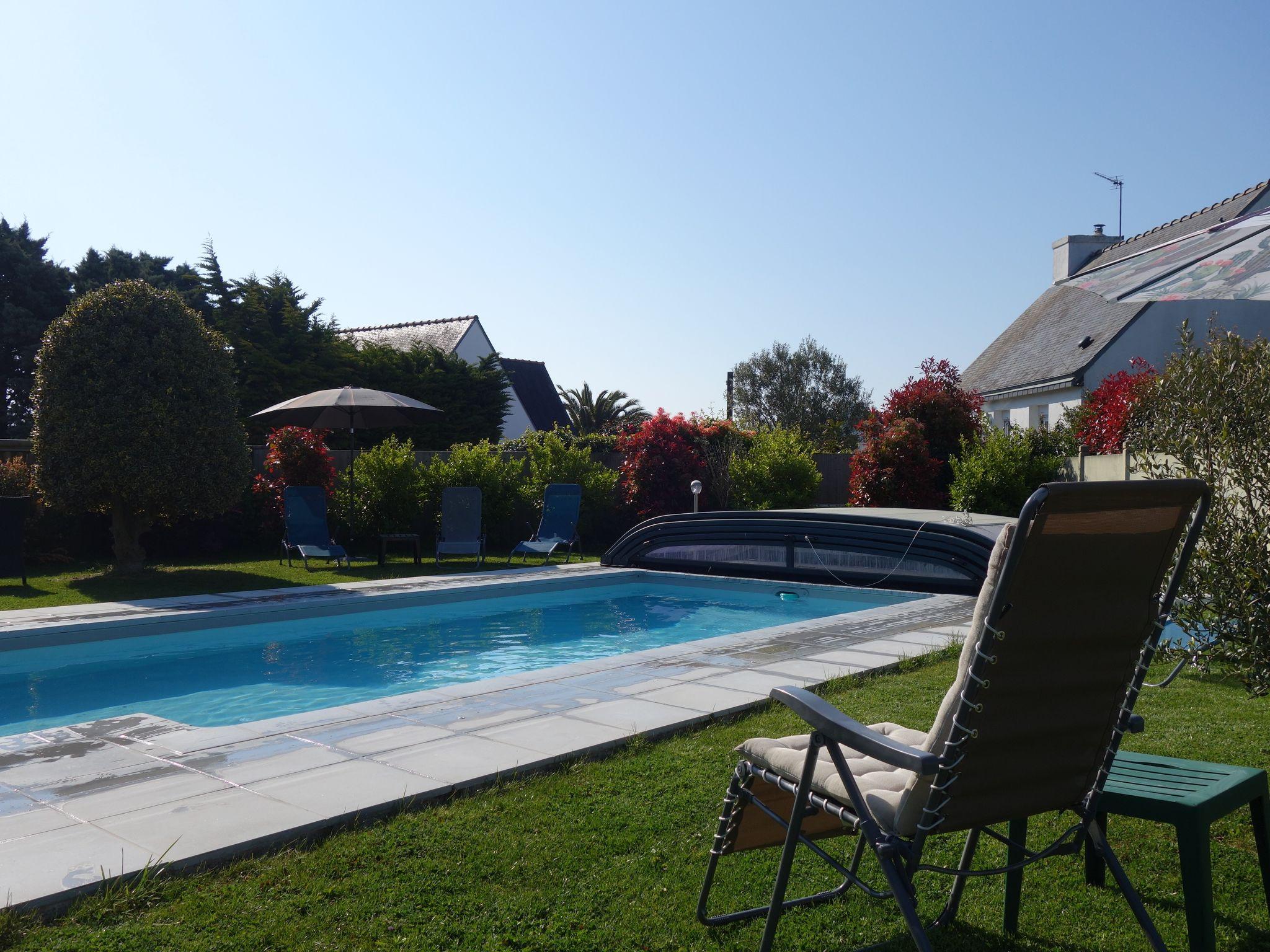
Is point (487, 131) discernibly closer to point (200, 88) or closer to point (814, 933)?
point (200, 88)

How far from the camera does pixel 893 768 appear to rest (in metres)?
2.68

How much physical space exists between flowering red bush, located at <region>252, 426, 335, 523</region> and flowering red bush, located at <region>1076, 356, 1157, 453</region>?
36.7 feet

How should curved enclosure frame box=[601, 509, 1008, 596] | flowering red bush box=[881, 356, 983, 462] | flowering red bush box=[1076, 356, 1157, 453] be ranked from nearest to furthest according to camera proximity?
curved enclosure frame box=[601, 509, 1008, 596] < flowering red bush box=[1076, 356, 1157, 453] < flowering red bush box=[881, 356, 983, 462]

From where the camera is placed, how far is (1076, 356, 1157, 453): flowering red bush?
13234mm

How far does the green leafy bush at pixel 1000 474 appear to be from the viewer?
14.7 m

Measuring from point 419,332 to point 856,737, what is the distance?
3308 centimetres

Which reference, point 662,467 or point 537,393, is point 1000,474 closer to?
point 662,467

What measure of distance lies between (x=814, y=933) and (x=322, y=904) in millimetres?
1413

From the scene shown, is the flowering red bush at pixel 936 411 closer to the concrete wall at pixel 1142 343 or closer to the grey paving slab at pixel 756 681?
the concrete wall at pixel 1142 343

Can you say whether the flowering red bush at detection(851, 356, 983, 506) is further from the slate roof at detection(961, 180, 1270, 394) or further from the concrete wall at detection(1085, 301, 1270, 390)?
the concrete wall at detection(1085, 301, 1270, 390)

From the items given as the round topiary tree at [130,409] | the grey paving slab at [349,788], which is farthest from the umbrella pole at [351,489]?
the grey paving slab at [349,788]

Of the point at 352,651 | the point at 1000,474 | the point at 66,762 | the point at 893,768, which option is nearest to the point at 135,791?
the point at 66,762

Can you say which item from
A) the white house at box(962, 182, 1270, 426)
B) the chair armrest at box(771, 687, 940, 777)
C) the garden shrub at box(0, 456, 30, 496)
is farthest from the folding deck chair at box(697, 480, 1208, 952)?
the garden shrub at box(0, 456, 30, 496)

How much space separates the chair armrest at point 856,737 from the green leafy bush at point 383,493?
12899 mm
